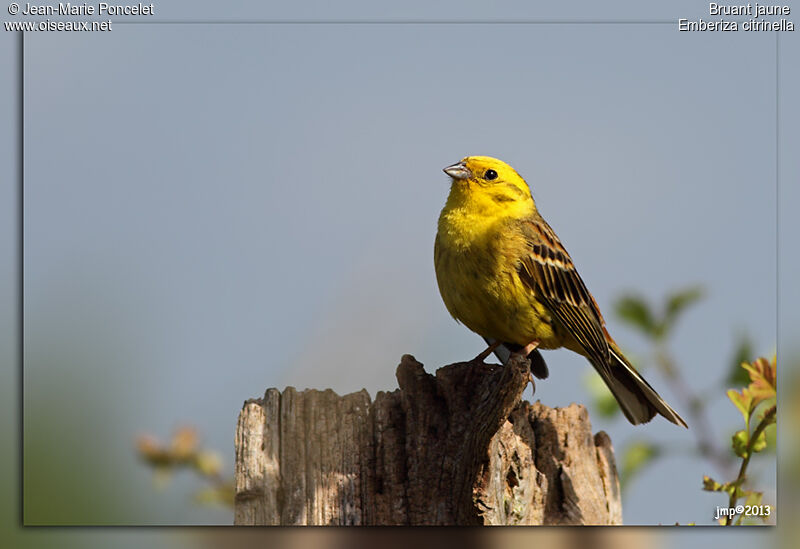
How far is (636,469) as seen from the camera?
156 inches

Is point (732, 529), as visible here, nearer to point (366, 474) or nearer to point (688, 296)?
point (688, 296)

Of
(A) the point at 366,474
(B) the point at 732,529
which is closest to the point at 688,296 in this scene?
(B) the point at 732,529

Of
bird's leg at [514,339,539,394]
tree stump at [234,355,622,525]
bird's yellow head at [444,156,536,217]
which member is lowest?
tree stump at [234,355,622,525]

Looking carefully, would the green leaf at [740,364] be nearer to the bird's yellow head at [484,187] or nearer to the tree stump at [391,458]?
the tree stump at [391,458]

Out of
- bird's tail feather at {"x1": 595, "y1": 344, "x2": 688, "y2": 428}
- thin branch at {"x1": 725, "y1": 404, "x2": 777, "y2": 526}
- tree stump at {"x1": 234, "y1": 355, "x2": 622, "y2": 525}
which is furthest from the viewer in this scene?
bird's tail feather at {"x1": 595, "y1": 344, "x2": 688, "y2": 428}

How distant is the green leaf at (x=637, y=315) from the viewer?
411 cm

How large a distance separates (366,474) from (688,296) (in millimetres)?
1654

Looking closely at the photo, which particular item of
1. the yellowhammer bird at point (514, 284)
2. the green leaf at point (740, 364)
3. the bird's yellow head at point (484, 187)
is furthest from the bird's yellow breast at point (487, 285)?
the green leaf at point (740, 364)

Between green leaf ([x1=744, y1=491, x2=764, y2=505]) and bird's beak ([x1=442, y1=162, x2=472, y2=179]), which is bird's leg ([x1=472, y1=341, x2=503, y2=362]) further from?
green leaf ([x1=744, y1=491, x2=764, y2=505])

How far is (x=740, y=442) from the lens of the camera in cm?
376

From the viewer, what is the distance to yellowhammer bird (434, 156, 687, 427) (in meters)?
5.04

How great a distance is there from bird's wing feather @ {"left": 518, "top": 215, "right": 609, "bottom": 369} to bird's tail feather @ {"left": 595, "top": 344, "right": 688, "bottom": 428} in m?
0.09

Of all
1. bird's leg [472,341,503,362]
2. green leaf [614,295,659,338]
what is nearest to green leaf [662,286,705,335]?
green leaf [614,295,659,338]

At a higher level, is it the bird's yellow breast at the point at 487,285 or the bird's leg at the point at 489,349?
the bird's yellow breast at the point at 487,285
